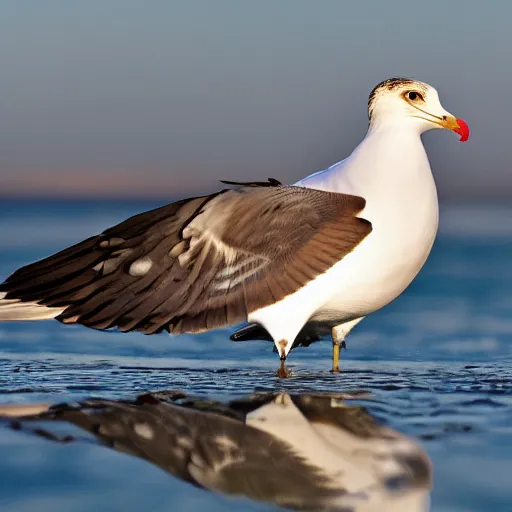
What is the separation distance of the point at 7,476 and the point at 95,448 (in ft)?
2.27

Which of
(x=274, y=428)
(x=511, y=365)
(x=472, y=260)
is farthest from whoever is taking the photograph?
(x=472, y=260)

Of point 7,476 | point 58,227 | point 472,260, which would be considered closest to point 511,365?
point 7,476

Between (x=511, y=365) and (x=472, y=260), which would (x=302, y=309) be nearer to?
(x=511, y=365)

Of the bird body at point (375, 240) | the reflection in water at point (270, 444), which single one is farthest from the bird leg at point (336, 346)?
the reflection in water at point (270, 444)

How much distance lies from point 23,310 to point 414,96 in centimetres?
331

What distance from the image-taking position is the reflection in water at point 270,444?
6.27 metres

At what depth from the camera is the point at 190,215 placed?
30.6ft

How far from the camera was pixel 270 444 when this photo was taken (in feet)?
23.8

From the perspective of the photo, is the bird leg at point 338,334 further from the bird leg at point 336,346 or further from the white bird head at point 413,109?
the white bird head at point 413,109

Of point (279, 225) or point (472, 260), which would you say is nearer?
point (279, 225)

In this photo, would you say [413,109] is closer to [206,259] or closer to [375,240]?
[375,240]

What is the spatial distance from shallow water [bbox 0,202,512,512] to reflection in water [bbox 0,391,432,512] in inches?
5.9

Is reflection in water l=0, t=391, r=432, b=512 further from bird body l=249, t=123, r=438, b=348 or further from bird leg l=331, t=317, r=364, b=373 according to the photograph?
bird leg l=331, t=317, r=364, b=373

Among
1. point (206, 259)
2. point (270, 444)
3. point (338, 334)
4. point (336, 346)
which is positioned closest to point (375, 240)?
point (206, 259)
